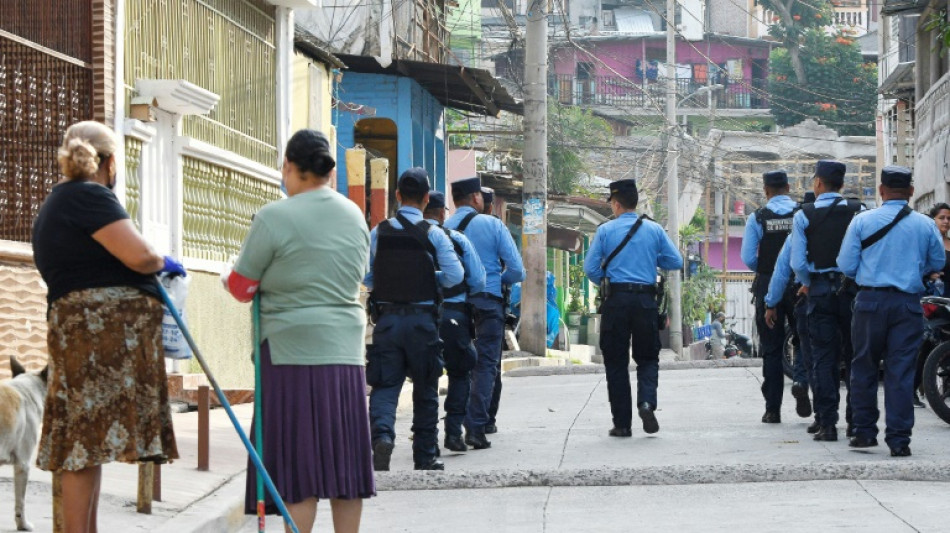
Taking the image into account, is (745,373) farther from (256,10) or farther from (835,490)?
(835,490)

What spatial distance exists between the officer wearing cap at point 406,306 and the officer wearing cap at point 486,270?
176 cm

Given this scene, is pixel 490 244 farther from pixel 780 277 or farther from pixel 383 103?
pixel 383 103

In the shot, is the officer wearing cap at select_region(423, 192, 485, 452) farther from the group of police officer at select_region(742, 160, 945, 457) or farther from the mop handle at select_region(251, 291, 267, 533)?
the mop handle at select_region(251, 291, 267, 533)

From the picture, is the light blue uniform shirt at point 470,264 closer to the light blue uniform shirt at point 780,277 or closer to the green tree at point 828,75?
the light blue uniform shirt at point 780,277

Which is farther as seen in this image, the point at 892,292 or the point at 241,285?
the point at 892,292

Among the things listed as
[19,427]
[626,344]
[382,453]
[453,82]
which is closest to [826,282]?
[626,344]

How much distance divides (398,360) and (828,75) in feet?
184

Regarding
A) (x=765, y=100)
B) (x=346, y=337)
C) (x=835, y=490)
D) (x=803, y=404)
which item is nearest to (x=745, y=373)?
(x=803, y=404)

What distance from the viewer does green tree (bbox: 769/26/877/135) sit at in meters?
63.2

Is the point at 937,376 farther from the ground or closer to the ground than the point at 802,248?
closer to the ground

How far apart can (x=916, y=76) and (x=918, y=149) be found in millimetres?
1428

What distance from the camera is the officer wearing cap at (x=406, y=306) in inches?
402

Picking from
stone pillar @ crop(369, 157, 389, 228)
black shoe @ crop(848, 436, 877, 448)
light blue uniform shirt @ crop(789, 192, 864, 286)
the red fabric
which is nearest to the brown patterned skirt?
the red fabric

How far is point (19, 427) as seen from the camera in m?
7.77
